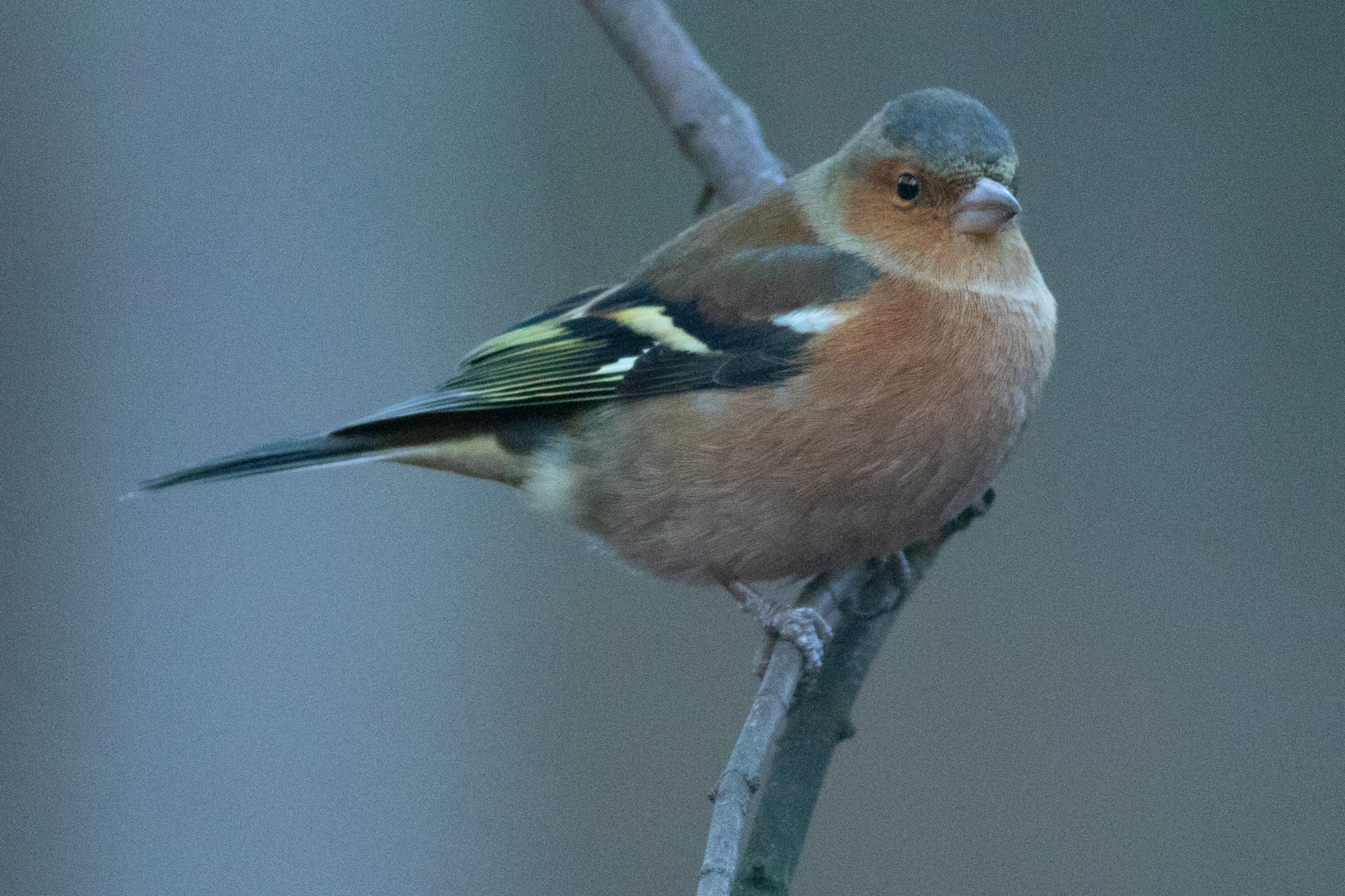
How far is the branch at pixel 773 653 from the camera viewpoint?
1.60m

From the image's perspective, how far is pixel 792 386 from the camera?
2.08 m

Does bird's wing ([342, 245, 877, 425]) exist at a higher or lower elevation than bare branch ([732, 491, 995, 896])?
higher

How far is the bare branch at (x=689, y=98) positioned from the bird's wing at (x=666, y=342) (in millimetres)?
542

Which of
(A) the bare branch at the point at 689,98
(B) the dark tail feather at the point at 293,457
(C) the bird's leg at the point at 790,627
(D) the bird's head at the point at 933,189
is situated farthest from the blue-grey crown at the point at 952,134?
(B) the dark tail feather at the point at 293,457

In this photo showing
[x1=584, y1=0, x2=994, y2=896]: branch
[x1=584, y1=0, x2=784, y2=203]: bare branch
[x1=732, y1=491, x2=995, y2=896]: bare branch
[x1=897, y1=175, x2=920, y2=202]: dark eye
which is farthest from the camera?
[x1=584, y1=0, x2=784, y2=203]: bare branch

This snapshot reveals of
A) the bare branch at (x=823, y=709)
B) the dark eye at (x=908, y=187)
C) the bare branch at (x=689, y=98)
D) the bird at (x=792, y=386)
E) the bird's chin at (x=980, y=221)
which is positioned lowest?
the bare branch at (x=823, y=709)

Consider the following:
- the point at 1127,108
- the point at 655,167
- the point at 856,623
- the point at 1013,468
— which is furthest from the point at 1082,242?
the point at 856,623

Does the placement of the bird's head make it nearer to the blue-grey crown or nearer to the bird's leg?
the blue-grey crown

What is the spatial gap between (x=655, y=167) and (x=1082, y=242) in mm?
1668

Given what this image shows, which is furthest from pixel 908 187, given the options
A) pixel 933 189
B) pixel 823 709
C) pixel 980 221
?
pixel 823 709

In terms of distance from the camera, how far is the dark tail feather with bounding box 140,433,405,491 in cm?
227

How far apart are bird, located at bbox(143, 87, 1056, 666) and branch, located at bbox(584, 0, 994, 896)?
0.09 metres

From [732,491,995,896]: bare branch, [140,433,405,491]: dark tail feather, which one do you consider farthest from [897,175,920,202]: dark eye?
[140,433,405,491]: dark tail feather

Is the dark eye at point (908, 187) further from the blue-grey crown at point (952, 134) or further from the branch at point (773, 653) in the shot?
the branch at point (773, 653)
